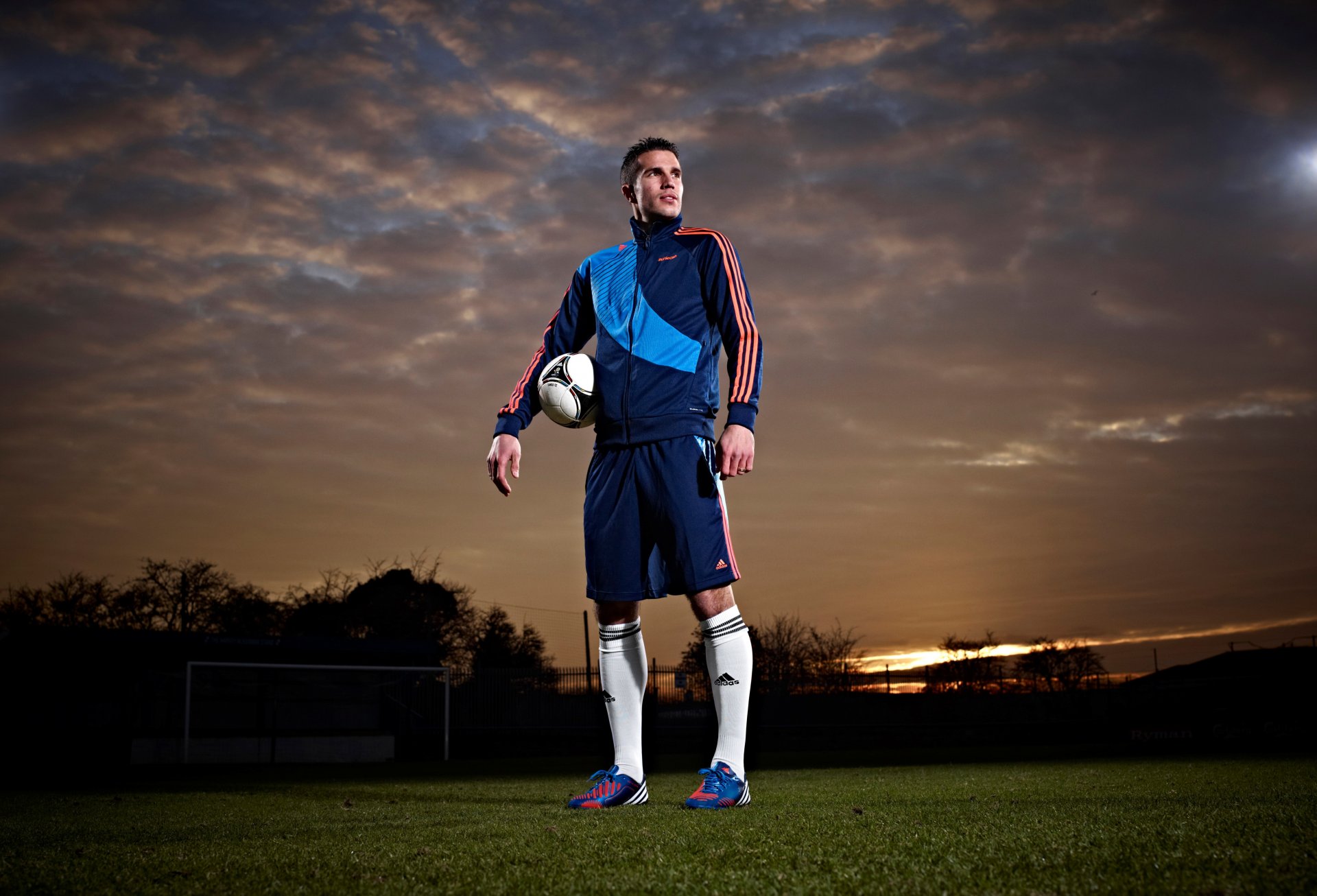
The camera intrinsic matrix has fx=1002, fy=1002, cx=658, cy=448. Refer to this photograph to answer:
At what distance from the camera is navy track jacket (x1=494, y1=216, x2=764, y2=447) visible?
410 centimetres

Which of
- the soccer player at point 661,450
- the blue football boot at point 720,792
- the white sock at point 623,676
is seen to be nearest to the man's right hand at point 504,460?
the soccer player at point 661,450

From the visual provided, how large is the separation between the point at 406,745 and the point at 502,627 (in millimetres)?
15766

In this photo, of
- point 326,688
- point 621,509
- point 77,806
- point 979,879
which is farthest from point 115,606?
point 979,879

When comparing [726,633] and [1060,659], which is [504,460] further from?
[1060,659]

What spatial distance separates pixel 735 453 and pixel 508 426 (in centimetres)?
109

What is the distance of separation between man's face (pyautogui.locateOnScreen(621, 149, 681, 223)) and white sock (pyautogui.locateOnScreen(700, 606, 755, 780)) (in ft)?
5.86

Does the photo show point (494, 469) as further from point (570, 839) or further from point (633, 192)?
point (570, 839)

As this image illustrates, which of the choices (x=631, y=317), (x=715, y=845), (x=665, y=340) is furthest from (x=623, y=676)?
(x=715, y=845)

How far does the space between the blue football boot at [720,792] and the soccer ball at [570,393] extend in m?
1.52

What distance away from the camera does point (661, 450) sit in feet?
13.2

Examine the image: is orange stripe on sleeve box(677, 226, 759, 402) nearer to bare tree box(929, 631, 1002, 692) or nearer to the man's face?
the man's face

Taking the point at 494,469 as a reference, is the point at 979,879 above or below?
below

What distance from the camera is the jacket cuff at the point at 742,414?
159 inches

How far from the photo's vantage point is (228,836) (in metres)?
2.99
